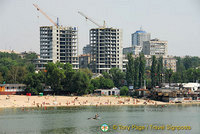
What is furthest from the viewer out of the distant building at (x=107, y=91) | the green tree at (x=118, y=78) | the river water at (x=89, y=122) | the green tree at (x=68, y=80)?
the green tree at (x=118, y=78)

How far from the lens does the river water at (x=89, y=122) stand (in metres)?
83.4

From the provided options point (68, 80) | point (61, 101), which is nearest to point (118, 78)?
point (68, 80)

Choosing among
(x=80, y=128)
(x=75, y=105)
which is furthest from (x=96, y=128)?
(x=75, y=105)

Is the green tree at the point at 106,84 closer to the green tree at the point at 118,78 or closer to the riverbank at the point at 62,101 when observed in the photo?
the green tree at the point at 118,78

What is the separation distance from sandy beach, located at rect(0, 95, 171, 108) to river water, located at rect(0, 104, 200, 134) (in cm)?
1106

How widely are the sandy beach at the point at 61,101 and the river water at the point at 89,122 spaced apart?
1106 centimetres

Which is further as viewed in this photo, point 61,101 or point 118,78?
point 118,78

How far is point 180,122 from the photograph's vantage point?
9794cm

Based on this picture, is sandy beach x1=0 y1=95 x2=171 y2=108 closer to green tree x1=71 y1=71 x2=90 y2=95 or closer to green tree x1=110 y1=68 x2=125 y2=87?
green tree x1=71 y1=71 x2=90 y2=95

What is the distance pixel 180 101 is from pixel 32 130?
86938 millimetres

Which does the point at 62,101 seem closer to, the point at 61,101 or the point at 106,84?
the point at 61,101

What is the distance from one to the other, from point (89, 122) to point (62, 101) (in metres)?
48.7

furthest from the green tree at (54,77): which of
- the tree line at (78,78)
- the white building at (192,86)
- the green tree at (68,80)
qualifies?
the white building at (192,86)

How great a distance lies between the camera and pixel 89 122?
96.1 meters
